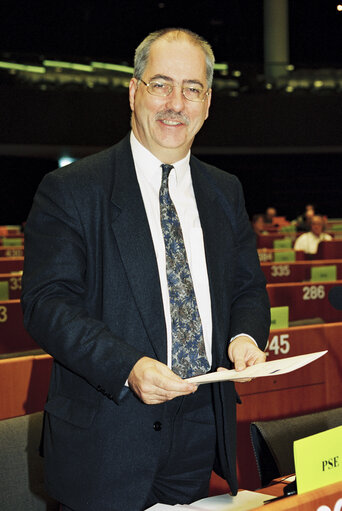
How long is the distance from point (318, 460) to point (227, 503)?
1.20 ft

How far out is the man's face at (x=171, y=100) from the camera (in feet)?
5.69

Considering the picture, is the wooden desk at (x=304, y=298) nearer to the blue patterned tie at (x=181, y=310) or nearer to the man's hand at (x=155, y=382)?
the blue patterned tie at (x=181, y=310)

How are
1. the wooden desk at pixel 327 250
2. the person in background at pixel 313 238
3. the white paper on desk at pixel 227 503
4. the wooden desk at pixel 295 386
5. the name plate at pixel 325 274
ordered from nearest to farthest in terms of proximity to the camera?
the white paper on desk at pixel 227 503
the wooden desk at pixel 295 386
the name plate at pixel 325 274
the wooden desk at pixel 327 250
the person in background at pixel 313 238

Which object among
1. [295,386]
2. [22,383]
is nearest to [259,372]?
[22,383]

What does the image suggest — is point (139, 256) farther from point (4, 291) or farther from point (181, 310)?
point (4, 291)

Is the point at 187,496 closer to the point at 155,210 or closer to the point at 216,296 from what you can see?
the point at 216,296

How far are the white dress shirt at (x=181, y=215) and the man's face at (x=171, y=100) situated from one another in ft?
0.17

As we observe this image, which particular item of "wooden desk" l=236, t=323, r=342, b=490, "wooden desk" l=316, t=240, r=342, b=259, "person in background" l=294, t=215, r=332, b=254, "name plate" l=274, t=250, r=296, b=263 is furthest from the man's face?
"person in background" l=294, t=215, r=332, b=254

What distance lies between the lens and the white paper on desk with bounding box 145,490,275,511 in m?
1.55

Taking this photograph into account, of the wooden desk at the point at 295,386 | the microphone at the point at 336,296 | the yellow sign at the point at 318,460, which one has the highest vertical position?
the microphone at the point at 336,296

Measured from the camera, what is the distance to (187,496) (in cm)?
175

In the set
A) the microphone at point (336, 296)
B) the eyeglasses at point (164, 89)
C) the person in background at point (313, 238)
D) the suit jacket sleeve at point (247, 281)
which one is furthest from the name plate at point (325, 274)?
the eyeglasses at point (164, 89)

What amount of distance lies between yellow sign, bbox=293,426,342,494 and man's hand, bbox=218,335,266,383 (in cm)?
35

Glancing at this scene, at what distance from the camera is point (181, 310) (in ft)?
5.55
